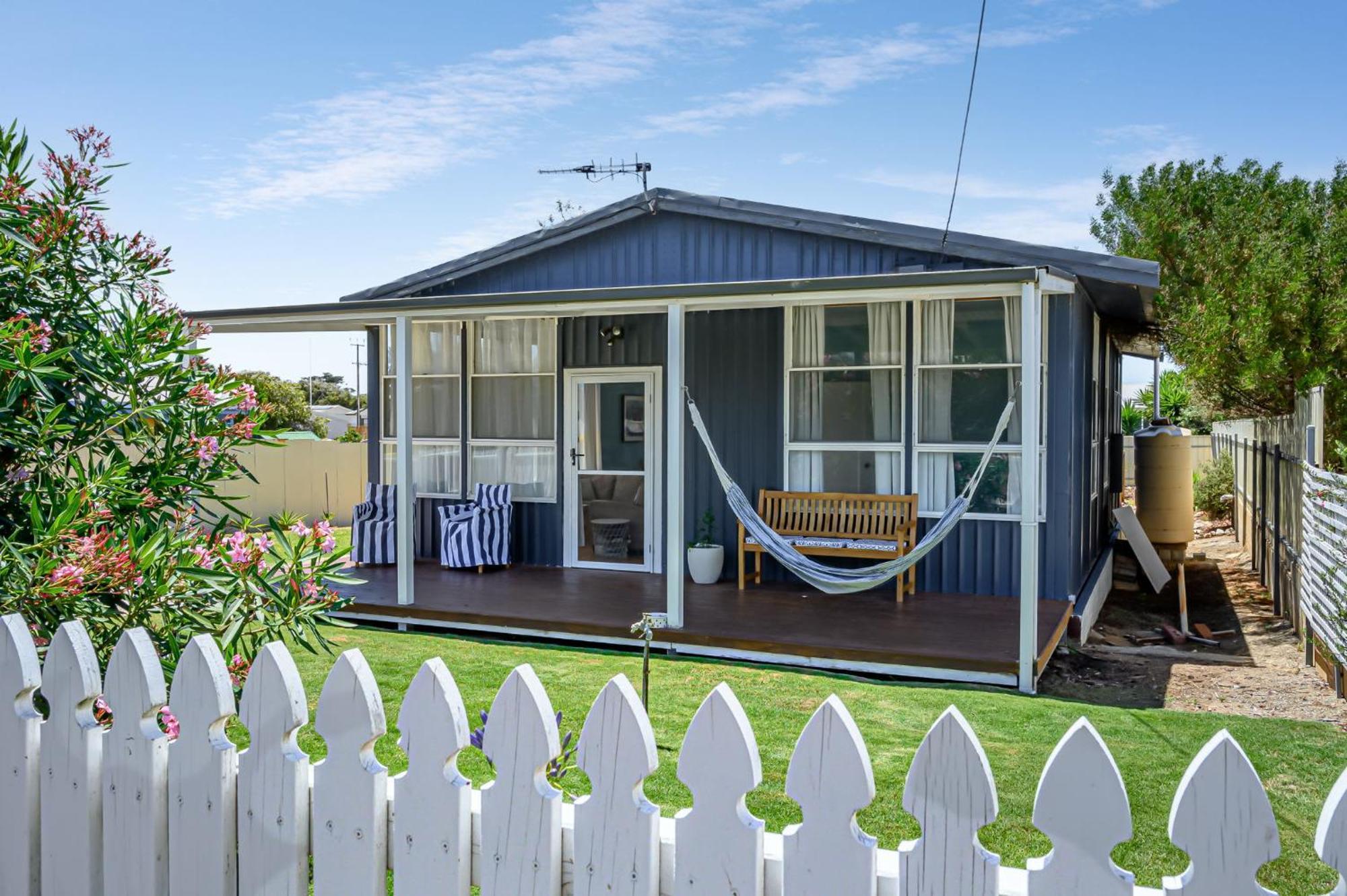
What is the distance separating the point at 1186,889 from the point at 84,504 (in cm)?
225

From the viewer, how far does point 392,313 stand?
7.89 m

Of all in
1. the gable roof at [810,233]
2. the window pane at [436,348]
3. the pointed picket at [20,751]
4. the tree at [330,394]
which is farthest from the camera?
the tree at [330,394]

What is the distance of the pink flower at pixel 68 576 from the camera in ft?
7.03

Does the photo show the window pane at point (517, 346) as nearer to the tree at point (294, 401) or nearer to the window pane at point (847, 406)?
the window pane at point (847, 406)

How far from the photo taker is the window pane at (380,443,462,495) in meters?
10.1

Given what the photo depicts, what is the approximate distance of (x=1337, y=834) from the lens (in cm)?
127

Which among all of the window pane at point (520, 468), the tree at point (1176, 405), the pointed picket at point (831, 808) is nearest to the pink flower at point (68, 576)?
the pointed picket at point (831, 808)

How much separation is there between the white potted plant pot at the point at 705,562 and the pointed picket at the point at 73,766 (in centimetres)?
677

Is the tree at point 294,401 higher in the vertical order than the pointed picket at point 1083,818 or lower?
higher

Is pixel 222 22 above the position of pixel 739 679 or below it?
above

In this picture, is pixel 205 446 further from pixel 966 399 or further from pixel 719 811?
pixel 966 399

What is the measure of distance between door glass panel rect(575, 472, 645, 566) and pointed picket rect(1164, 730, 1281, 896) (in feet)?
26.8

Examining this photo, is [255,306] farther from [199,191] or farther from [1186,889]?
[199,191]

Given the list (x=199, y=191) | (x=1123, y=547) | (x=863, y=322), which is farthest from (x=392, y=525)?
(x=199, y=191)
